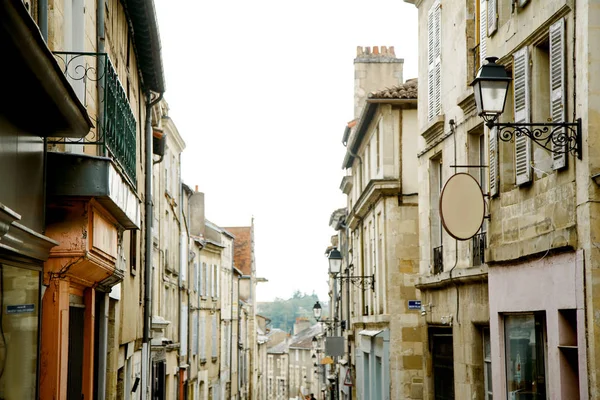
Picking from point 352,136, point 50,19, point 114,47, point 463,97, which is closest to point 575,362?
point 463,97

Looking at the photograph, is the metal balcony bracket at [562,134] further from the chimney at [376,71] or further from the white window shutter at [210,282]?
the white window shutter at [210,282]

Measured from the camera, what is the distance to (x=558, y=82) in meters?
10.4

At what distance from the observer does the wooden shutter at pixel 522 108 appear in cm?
1138

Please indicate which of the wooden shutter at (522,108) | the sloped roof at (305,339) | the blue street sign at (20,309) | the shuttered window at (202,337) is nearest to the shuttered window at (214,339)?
the shuttered window at (202,337)

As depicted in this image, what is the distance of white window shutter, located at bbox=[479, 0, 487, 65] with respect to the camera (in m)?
13.6

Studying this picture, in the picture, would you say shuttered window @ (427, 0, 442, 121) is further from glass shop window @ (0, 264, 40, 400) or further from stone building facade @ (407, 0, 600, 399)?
glass shop window @ (0, 264, 40, 400)

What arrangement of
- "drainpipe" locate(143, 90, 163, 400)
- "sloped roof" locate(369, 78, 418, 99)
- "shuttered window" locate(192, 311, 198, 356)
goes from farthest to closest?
"shuttered window" locate(192, 311, 198, 356) < "sloped roof" locate(369, 78, 418, 99) < "drainpipe" locate(143, 90, 163, 400)

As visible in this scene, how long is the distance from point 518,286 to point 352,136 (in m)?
16.5

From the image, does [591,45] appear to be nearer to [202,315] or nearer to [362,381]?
[362,381]

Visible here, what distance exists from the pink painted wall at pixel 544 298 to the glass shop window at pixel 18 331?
5.33m

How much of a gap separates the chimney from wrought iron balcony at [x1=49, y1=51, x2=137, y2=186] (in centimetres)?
2103

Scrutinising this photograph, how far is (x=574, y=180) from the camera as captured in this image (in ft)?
32.8

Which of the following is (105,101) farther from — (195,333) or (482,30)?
(195,333)

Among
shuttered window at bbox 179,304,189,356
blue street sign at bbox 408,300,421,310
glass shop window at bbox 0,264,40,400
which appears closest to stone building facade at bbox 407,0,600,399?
blue street sign at bbox 408,300,421,310
